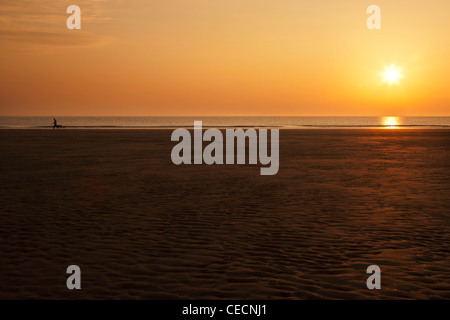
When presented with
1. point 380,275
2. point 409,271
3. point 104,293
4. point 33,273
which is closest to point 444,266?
point 409,271

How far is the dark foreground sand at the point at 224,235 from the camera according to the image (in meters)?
7.55

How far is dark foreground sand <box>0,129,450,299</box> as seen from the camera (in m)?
7.55

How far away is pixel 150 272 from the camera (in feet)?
26.8

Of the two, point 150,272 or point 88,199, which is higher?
point 88,199

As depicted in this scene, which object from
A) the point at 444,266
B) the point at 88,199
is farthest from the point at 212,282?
the point at 88,199

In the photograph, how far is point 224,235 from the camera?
10.6m

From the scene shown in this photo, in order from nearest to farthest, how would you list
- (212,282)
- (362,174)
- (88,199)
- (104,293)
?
(104,293), (212,282), (88,199), (362,174)
